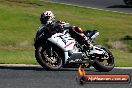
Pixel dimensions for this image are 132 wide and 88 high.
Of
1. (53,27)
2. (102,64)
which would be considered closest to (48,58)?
(53,27)

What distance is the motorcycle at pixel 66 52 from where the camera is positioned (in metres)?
14.8

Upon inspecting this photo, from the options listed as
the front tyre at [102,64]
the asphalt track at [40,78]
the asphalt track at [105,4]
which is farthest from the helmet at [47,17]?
the asphalt track at [105,4]

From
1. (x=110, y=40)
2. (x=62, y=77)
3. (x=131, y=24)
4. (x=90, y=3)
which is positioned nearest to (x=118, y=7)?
(x=90, y=3)

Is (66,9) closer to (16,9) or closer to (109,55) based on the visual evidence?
(16,9)

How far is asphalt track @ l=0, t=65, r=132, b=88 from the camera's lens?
39.7ft

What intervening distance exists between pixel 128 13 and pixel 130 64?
25.1 metres

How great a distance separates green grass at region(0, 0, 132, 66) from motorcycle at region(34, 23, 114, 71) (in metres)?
3.45

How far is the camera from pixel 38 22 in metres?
34.6

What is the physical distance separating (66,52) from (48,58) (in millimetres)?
599

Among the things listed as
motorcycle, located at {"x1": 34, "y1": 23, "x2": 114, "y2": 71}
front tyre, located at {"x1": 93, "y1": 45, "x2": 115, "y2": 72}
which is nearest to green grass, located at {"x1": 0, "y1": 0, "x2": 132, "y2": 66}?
front tyre, located at {"x1": 93, "y1": 45, "x2": 115, "y2": 72}

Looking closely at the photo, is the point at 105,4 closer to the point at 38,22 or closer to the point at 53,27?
the point at 38,22

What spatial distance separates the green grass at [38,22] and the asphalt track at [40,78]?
3.53m

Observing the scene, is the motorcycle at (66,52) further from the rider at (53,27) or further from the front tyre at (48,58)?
the rider at (53,27)

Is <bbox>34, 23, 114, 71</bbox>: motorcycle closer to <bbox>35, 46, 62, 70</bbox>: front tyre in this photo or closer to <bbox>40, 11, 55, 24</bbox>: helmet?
<bbox>35, 46, 62, 70</bbox>: front tyre
